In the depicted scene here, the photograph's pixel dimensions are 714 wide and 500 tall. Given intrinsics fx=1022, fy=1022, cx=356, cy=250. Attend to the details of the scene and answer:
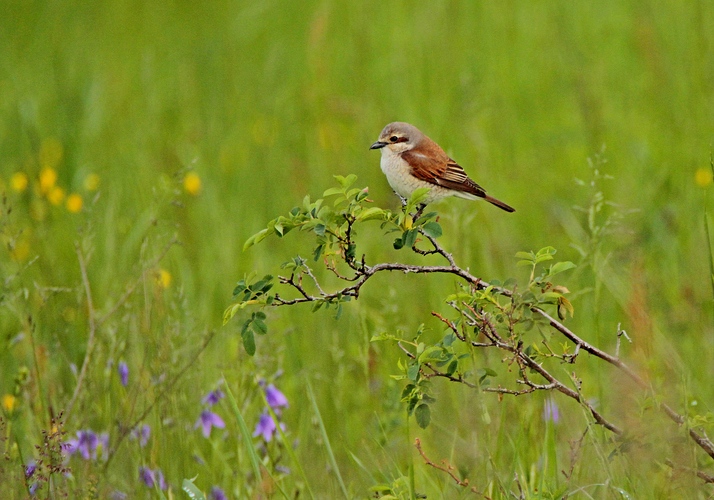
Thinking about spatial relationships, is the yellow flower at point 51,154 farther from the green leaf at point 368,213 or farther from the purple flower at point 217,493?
the green leaf at point 368,213

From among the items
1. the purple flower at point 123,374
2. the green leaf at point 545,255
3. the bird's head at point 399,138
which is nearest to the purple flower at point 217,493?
the purple flower at point 123,374

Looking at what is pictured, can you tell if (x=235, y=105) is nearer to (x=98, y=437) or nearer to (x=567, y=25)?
(x=567, y=25)

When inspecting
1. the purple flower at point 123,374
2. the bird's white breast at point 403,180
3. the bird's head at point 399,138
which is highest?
the bird's head at point 399,138

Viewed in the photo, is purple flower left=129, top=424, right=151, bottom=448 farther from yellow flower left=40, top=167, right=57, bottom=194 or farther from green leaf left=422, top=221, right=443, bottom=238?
yellow flower left=40, top=167, right=57, bottom=194

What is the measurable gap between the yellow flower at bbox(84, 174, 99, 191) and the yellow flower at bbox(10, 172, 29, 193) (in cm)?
43

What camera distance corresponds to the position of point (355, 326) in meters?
5.88

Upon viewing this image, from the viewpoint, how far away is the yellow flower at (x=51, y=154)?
25.8 ft

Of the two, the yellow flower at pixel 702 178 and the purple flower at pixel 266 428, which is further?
the yellow flower at pixel 702 178

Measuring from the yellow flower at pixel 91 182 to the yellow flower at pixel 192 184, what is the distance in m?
0.63

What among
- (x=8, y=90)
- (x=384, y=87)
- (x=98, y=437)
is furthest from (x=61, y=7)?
(x=98, y=437)

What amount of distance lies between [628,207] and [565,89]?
2.27m

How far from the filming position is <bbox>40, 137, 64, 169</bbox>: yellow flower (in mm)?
7875

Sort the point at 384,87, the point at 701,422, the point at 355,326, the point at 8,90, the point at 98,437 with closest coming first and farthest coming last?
the point at 701,422
the point at 98,437
the point at 355,326
the point at 384,87
the point at 8,90

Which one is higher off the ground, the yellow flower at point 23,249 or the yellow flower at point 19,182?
the yellow flower at point 19,182
